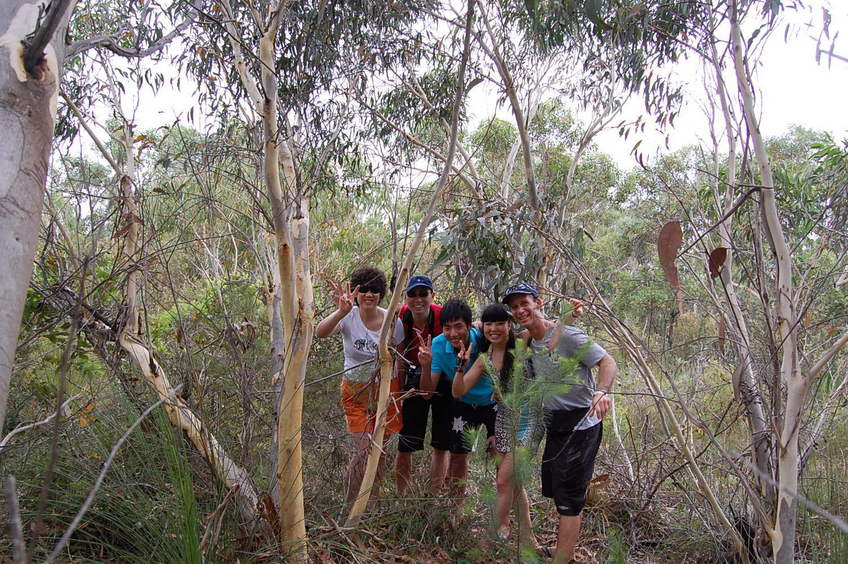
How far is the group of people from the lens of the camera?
2912 millimetres

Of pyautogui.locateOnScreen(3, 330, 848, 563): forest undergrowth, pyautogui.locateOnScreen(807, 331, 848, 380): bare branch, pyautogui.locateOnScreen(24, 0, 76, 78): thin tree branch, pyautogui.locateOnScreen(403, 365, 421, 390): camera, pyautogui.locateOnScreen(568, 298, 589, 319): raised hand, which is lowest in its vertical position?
pyautogui.locateOnScreen(3, 330, 848, 563): forest undergrowth

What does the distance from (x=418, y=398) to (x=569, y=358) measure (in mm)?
1342

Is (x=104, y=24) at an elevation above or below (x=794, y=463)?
above

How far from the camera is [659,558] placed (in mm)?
3748

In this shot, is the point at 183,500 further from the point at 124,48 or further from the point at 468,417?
the point at 124,48

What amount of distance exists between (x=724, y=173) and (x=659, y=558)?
11.4 ft

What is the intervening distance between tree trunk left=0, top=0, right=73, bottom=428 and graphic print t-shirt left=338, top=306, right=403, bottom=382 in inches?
82.6

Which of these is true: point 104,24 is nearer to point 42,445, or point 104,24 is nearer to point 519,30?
point 519,30

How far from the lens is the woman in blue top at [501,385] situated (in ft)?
8.53

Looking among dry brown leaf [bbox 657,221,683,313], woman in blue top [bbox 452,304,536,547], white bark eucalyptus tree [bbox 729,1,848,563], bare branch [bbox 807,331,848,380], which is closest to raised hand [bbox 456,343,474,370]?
woman in blue top [bbox 452,304,536,547]

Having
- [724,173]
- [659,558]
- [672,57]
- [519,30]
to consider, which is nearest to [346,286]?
[659,558]

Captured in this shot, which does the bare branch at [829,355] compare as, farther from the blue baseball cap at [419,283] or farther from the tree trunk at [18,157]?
the tree trunk at [18,157]

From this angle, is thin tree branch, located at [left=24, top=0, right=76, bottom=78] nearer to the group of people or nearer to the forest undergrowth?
the forest undergrowth

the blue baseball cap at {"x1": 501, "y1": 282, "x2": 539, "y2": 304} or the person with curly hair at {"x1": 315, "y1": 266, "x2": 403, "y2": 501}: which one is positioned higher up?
the blue baseball cap at {"x1": 501, "y1": 282, "x2": 539, "y2": 304}
